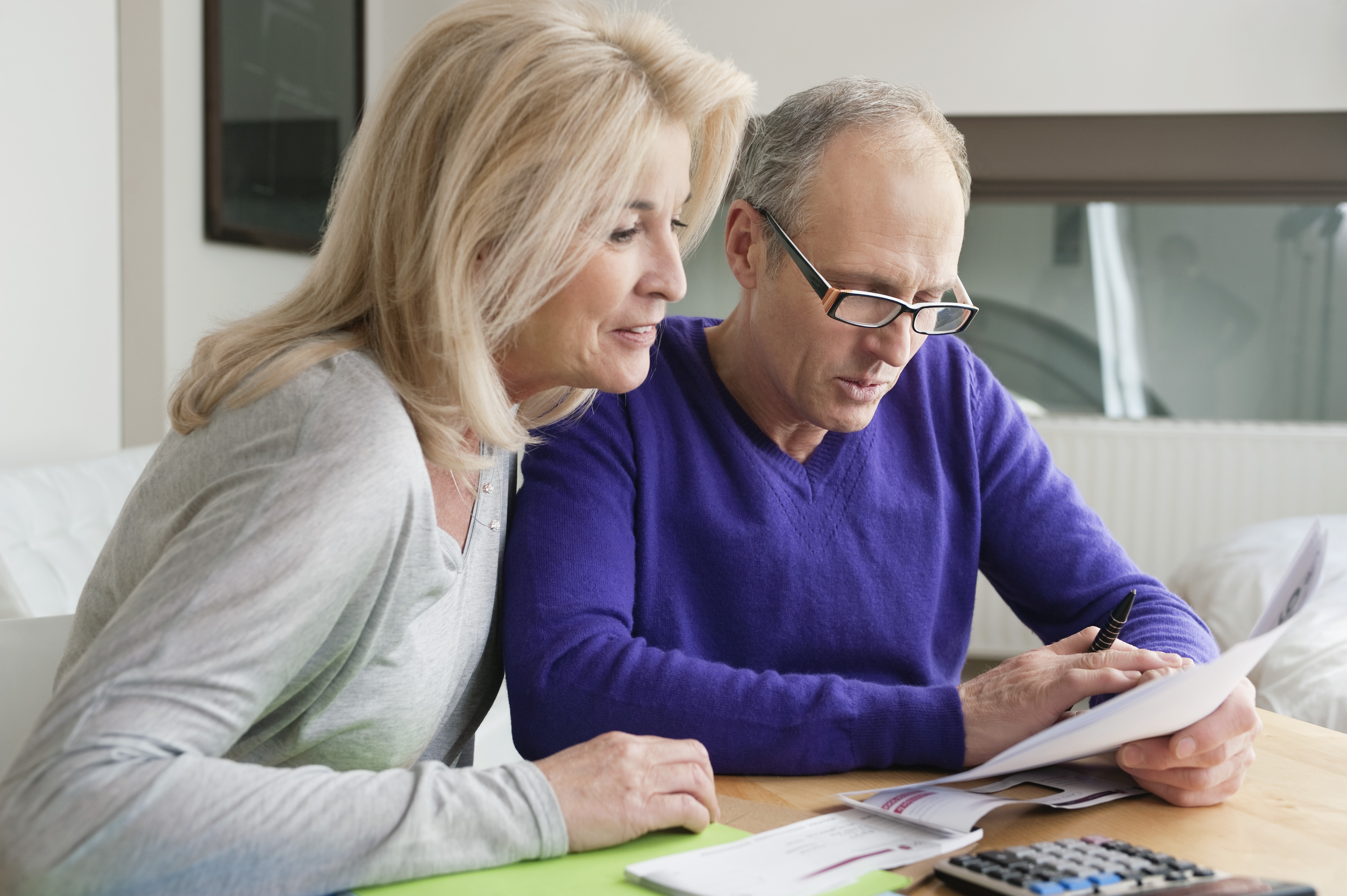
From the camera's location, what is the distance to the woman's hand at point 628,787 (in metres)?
0.75

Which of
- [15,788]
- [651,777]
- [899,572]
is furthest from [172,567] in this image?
[899,572]

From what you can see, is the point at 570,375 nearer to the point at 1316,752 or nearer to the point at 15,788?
the point at 15,788

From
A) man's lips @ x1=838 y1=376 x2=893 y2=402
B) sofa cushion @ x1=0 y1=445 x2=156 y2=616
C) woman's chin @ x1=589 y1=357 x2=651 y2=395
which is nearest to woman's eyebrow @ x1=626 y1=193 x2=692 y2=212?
woman's chin @ x1=589 y1=357 x2=651 y2=395

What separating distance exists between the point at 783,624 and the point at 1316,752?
1.63 ft

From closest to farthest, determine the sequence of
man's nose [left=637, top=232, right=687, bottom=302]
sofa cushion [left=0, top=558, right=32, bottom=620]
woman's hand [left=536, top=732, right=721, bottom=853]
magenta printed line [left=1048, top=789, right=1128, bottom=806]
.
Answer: woman's hand [left=536, top=732, right=721, bottom=853]
magenta printed line [left=1048, top=789, right=1128, bottom=806]
man's nose [left=637, top=232, right=687, bottom=302]
sofa cushion [left=0, top=558, right=32, bottom=620]

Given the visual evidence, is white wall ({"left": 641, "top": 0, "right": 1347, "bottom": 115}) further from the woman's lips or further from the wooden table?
the wooden table

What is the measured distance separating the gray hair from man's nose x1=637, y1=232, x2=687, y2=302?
26 cm

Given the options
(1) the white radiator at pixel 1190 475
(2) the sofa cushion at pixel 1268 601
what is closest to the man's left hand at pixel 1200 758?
(2) the sofa cushion at pixel 1268 601

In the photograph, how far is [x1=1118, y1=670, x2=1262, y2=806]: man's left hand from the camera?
33.9 inches

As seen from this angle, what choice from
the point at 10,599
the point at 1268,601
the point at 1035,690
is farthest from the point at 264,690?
the point at 1268,601

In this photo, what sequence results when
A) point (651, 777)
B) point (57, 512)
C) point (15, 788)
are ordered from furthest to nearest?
point (57, 512)
point (651, 777)
point (15, 788)

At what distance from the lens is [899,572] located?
1.24m

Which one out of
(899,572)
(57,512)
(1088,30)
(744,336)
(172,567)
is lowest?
(57,512)

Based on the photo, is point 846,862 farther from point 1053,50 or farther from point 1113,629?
point 1053,50
